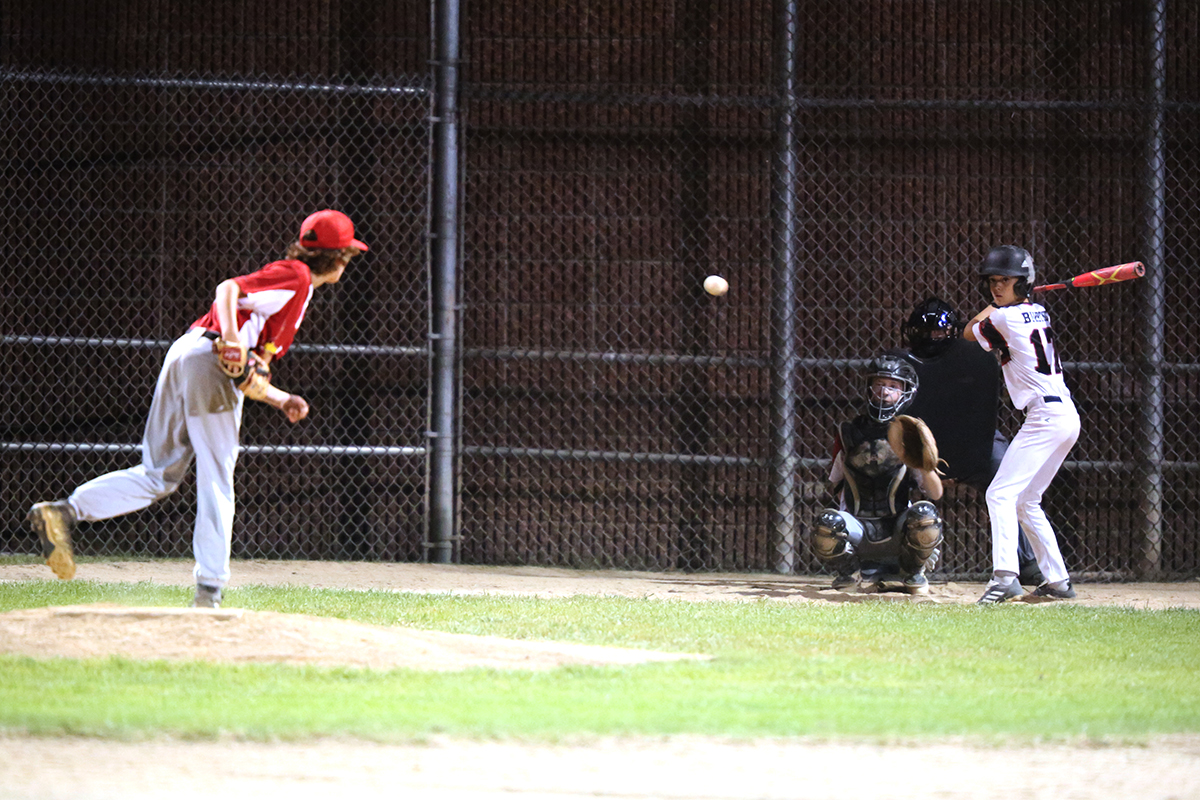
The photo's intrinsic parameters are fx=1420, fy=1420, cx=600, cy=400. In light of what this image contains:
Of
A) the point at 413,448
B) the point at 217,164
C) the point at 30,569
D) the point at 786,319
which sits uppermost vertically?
the point at 217,164

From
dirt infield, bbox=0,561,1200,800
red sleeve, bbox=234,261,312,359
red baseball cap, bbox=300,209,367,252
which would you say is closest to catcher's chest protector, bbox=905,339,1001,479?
red baseball cap, bbox=300,209,367,252

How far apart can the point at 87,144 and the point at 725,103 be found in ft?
14.8

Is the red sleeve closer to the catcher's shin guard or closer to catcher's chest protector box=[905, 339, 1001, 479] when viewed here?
the catcher's shin guard

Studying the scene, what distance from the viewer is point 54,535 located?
245 inches

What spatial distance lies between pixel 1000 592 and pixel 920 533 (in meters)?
0.56

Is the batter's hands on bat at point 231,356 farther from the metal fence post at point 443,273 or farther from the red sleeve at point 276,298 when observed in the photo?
the metal fence post at point 443,273

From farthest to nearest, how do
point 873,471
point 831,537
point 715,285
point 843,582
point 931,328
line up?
point 715,285
point 931,328
point 843,582
point 873,471
point 831,537

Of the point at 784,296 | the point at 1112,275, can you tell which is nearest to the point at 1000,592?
the point at 1112,275

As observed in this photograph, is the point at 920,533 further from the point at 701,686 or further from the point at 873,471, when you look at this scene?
the point at 701,686

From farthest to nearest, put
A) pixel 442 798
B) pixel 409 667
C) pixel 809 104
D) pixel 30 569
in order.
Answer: pixel 809 104
pixel 30 569
pixel 409 667
pixel 442 798

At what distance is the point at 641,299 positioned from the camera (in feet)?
33.6

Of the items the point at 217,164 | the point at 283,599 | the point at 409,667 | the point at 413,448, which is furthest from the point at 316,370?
the point at 409,667

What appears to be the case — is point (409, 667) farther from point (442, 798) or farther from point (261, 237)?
point (261, 237)

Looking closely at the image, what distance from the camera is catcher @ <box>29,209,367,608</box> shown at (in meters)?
6.27
